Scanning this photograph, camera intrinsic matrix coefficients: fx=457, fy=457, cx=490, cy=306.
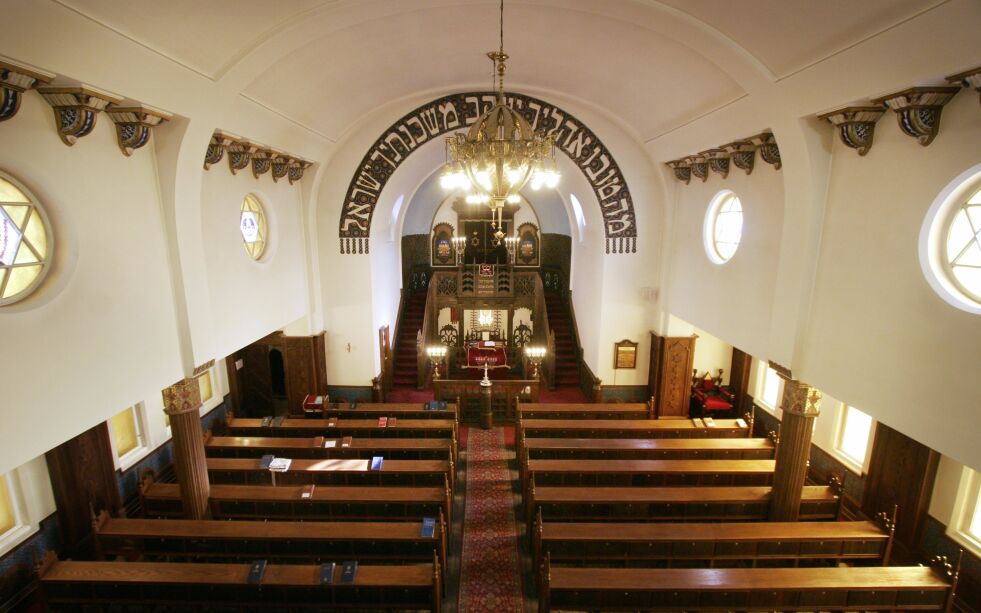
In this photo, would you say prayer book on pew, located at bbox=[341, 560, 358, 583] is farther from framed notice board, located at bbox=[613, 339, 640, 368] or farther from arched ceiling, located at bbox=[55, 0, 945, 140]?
framed notice board, located at bbox=[613, 339, 640, 368]

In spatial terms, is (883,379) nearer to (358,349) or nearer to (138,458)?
(358,349)

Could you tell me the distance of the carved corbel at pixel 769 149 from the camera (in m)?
7.32

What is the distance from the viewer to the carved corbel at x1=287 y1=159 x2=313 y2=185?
10594 millimetres

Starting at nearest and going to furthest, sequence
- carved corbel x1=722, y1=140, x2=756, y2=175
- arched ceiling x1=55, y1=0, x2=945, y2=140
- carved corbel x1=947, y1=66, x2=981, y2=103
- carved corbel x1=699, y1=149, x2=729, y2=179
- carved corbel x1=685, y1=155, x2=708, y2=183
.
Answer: carved corbel x1=947, y1=66, x2=981, y2=103, arched ceiling x1=55, y1=0, x2=945, y2=140, carved corbel x1=722, y1=140, x2=756, y2=175, carved corbel x1=699, y1=149, x2=729, y2=179, carved corbel x1=685, y1=155, x2=708, y2=183

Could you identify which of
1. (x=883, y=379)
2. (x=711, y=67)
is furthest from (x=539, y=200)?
(x=883, y=379)

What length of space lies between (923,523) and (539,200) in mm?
16254

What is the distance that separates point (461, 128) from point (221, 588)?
10.8 m

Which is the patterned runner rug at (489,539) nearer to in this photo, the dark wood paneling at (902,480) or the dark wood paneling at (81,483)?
the dark wood paneling at (81,483)

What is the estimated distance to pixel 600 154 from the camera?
39.4 feet

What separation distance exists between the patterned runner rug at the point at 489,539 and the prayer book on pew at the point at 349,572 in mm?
1755

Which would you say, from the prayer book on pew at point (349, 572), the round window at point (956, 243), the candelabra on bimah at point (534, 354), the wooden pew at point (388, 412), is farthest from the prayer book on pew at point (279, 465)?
the round window at point (956, 243)

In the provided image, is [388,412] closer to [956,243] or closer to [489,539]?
[489,539]

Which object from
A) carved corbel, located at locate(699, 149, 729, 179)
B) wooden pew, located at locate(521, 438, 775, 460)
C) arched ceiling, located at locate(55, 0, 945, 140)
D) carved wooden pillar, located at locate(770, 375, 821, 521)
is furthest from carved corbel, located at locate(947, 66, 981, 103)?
wooden pew, located at locate(521, 438, 775, 460)

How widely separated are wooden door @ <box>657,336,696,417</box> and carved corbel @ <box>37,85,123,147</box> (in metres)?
12.0
